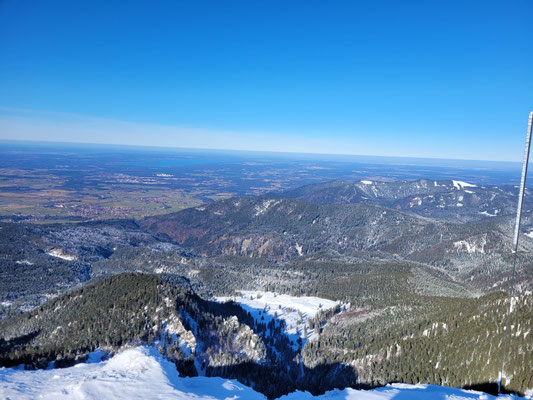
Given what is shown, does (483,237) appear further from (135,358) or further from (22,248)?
(22,248)

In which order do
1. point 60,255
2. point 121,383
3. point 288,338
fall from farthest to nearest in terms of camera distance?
1. point 60,255
2. point 288,338
3. point 121,383

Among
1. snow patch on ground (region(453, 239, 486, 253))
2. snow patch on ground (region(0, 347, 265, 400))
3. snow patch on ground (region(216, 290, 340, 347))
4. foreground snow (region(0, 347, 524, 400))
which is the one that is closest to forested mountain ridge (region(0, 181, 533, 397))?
snow patch on ground (region(216, 290, 340, 347))

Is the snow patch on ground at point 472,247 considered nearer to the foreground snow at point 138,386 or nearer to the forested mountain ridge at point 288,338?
the forested mountain ridge at point 288,338

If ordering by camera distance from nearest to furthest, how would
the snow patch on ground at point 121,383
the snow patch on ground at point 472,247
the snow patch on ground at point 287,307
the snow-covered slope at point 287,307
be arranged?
1. the snow patch on ground at point 121,383
2. the snow patch on ground at point 287,307
3. the snow-covered slope at point 287,307
4. the snow patch on ground at point 472,247

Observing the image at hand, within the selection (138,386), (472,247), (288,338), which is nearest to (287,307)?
(288,338)

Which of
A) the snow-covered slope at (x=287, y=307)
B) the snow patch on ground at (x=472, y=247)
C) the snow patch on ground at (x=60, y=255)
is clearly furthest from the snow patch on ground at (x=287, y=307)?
the snow patch on ground at (x=472, y=247)

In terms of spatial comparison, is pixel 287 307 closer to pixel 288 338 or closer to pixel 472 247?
pixel 288 338

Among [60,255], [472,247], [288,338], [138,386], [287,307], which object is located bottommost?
[60,255]

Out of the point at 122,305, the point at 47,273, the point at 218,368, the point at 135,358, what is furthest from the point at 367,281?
the point at 47,273

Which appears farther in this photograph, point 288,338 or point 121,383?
point 288,338
